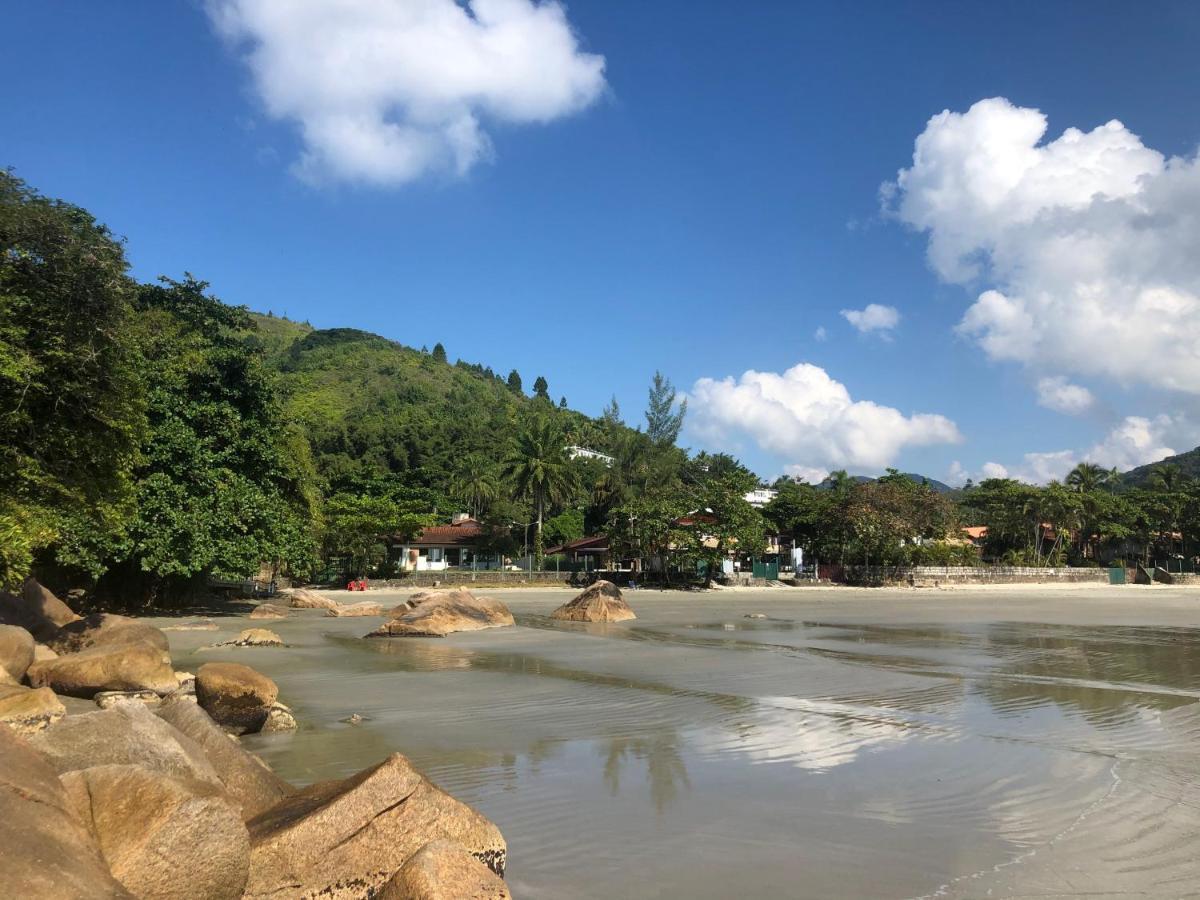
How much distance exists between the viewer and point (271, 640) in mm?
21219

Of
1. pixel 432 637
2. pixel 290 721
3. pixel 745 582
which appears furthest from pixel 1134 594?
pixel 290 721

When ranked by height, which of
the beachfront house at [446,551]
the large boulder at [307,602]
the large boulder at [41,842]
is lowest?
the large boulder at [307,602]

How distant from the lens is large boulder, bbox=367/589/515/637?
24172 mm

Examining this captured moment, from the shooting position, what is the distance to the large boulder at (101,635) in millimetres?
14055

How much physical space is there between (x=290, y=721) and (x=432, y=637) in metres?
13.3

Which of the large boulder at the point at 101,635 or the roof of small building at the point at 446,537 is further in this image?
the roof of small building at the point at 446,537

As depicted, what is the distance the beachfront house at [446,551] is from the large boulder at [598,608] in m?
36.2

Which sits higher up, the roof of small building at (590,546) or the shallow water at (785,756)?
the roof of small building at (590,546)

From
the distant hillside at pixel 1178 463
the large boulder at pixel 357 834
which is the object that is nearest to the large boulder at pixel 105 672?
the large boulder at pixel 357 834

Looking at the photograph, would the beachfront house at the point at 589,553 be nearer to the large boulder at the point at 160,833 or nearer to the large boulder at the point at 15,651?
the large boulder at the point at 15,651

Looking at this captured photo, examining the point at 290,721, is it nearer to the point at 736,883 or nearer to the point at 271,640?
the point at 736,883

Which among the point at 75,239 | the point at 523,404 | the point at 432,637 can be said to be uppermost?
the point at 523,404

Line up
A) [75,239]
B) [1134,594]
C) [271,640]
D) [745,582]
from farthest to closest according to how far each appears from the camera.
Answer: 1. [745,582]
2. [1134,594]
3. [271,640]
4. [75,239]

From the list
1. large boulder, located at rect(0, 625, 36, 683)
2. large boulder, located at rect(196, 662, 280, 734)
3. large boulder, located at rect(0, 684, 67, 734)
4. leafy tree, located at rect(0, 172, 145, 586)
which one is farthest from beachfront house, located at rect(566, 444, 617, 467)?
large boulder, located at rect(0, 684, 67, 734)
